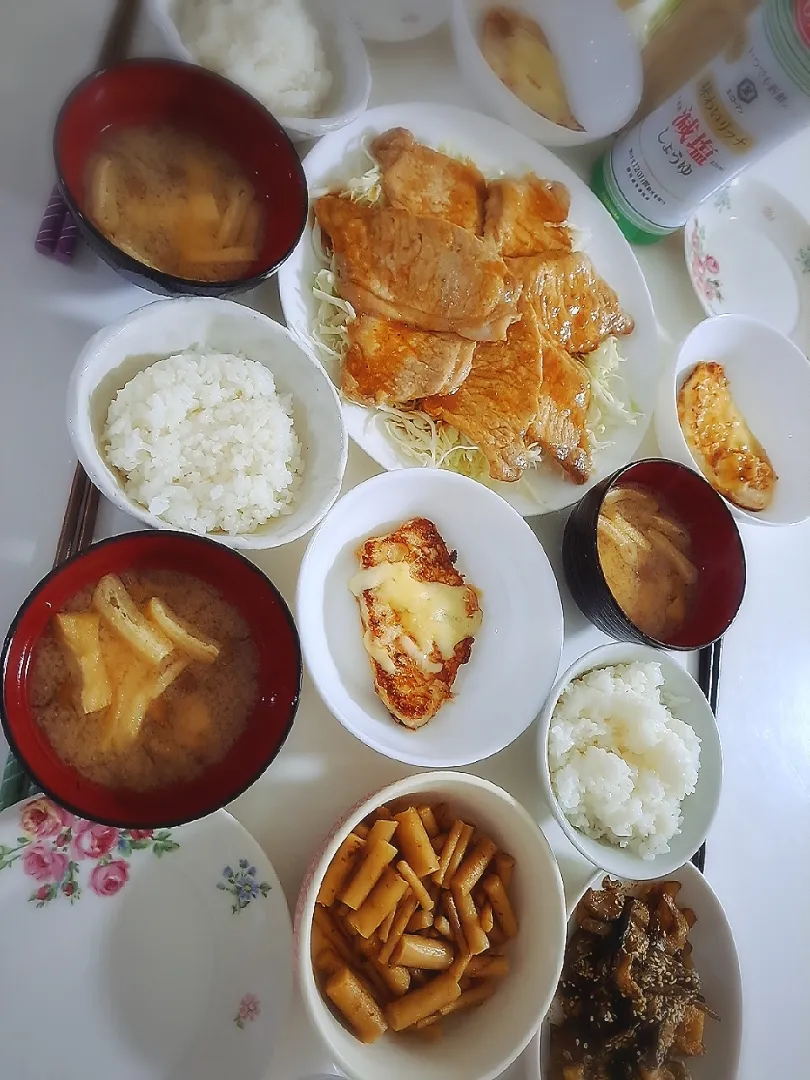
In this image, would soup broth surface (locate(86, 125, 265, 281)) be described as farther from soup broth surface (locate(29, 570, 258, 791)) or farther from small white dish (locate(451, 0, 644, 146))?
small white dish (locate(451, 0, 644, 146))

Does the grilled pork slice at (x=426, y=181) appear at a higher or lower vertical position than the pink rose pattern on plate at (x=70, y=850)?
higher

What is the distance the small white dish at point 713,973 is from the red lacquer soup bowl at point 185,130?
1.24 metres

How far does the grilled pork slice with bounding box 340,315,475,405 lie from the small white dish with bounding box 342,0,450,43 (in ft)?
2.22

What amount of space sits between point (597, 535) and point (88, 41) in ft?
4.16

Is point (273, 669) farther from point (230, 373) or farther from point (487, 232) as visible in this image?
point (487, 232)

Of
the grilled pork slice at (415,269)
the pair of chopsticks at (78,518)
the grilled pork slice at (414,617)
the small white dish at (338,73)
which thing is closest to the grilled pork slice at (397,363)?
the grilled pork slice at (415,269)

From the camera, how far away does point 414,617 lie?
150cm

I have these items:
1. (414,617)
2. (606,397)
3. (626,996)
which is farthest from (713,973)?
(606,397)

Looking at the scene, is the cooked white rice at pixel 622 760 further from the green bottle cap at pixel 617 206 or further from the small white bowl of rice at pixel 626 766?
the green bottle cap at pixel 617 206

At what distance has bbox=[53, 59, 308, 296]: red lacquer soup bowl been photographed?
4.06 ft

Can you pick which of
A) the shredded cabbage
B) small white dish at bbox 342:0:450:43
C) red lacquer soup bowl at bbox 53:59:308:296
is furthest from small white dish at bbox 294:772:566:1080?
small white dish at bbox 342:0:450:43

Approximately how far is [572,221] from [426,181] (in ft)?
1.22

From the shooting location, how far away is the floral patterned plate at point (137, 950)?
116cm

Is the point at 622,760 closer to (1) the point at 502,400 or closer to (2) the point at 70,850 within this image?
(1) the point at 502,400
